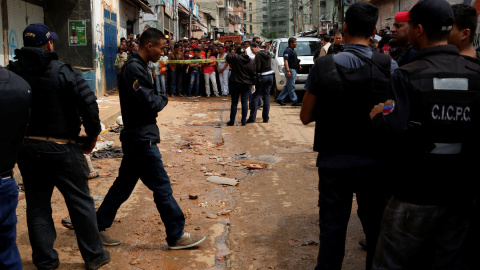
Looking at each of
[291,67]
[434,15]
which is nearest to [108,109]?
[291,67]

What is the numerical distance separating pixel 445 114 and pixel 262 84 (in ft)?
32.9

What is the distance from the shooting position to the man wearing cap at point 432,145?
8.27ft

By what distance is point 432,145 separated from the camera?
8.30 ft

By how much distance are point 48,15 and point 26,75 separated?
12.5m

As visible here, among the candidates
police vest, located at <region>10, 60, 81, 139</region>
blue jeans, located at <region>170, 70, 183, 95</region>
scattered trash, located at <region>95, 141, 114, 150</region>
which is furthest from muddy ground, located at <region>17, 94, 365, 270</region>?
blue jeans, located at <region>170, 70, 183, 95</region>

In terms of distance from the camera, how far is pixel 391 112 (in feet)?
8.47

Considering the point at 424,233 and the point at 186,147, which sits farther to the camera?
the point at 186,147

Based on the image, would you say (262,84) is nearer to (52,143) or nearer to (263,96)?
(263,96)

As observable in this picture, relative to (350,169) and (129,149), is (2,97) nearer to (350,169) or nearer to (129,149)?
(129,149)

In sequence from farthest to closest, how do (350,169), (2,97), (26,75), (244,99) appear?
(244,99)
(26,75)
(350,169)
(2,97)

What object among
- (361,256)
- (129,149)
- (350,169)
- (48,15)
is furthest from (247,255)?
(48,15)

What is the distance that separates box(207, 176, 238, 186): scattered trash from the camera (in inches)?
275

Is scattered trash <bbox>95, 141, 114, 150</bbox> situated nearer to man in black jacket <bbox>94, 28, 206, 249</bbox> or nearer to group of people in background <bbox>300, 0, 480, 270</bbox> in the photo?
man in black jacket <bbox>94, 28, 206, 249</bbox>

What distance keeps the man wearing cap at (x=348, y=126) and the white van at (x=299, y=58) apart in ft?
42.4
